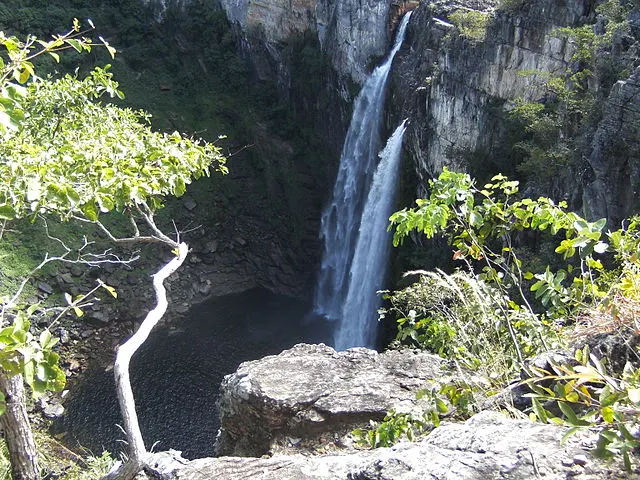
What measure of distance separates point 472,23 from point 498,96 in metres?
2.53

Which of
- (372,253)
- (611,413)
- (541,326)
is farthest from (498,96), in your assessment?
(611,413)

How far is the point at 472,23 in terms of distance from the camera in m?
17.9

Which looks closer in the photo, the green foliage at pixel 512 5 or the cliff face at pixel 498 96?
the cliff face at pixel 498 96

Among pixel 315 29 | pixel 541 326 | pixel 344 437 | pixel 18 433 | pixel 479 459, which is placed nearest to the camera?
pixel 479 459

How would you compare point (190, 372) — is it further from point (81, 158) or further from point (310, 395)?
point (81, 158)

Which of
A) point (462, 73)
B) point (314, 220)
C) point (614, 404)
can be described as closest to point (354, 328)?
point (314, 220)

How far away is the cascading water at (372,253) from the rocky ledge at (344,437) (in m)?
14.2

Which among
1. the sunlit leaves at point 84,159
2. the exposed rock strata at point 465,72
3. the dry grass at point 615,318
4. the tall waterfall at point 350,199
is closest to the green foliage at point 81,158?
the sunlit leaves at point 84,159

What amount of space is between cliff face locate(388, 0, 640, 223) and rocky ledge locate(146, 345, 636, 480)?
8.10 meters

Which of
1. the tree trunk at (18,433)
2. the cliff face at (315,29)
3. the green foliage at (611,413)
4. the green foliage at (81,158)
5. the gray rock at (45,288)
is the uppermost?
the cliff face at (315,29)

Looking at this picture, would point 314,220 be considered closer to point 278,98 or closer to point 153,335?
point 278,98

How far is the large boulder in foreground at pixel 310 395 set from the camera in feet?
20.3

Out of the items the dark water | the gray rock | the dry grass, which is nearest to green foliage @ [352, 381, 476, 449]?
the dry grass

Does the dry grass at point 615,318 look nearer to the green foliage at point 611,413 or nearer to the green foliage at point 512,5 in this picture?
the green foliage at point 611,413
